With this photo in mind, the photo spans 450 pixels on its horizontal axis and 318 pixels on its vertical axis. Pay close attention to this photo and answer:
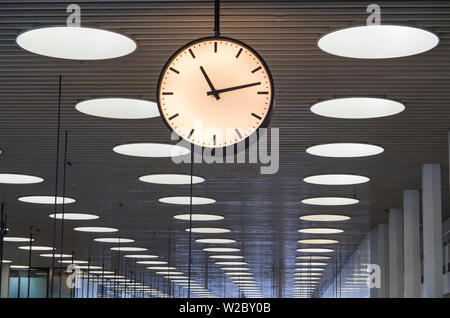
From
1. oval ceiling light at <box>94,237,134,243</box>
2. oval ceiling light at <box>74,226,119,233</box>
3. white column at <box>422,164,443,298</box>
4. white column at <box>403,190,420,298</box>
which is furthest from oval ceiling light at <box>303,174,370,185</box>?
oval ceiling light at <box>94,237,134,243</box>

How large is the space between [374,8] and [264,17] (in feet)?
3.82

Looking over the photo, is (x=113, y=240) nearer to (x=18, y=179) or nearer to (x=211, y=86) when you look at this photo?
(x=18, y=179)

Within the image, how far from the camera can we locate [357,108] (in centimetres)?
1366

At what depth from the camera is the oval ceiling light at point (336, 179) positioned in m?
19.5

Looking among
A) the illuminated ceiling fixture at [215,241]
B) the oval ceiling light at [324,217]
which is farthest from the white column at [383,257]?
the illuminated ceiling fixture at [215,241]

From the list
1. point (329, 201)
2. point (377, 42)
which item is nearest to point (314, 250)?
point (329, 201)

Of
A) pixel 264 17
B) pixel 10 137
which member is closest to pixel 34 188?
pixel 10 137

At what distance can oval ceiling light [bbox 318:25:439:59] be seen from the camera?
10.3 metres

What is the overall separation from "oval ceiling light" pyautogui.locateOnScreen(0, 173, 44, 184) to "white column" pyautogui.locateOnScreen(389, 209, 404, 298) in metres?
9.48

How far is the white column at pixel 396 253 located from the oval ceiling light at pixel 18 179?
9482 mm

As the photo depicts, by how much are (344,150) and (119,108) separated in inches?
191

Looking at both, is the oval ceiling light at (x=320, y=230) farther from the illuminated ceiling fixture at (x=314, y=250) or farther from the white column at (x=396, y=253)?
the illuminated ceiling fixture at (x=314, y=250)

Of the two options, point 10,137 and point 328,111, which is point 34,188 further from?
point 328,111

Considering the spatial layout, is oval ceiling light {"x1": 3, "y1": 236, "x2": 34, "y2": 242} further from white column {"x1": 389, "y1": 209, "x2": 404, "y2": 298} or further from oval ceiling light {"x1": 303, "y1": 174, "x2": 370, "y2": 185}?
oval ceiling light {"x1": 303, "y1": 174, "x2": 370, "y2": 185}
